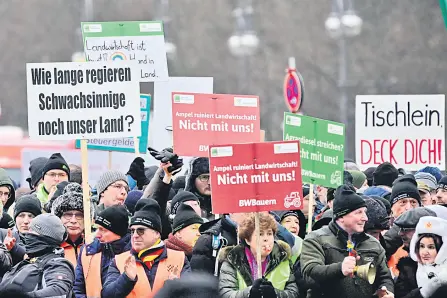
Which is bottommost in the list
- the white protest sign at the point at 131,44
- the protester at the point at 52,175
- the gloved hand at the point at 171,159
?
the protester at the point at 52,175


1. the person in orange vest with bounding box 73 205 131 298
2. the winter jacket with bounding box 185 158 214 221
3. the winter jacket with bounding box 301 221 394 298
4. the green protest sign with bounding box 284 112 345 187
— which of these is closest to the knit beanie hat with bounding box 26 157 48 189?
the winter jacket with bounding box 185 158 214 221

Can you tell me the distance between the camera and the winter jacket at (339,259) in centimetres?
1042

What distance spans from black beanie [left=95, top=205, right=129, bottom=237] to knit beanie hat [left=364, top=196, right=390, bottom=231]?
69.1 inches

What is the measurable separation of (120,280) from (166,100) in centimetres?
591

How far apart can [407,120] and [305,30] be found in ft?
123

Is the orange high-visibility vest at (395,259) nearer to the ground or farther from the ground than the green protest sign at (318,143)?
nearer to the ground

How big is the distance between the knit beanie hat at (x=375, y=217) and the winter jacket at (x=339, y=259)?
612 mm

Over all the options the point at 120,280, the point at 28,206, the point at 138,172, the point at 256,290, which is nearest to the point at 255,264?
the point at 256,290

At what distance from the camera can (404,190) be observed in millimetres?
12406

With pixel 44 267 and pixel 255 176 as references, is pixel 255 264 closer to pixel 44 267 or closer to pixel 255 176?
pixel 255 176

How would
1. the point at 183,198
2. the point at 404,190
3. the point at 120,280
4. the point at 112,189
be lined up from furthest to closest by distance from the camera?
the point at 404,190 < the point at 112,189 < the point at 183,198 < the point at 120,280

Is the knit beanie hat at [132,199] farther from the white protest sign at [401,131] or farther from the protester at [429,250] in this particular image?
the white protest sign at [401,131]

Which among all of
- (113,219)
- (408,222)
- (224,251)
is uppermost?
(113,219)

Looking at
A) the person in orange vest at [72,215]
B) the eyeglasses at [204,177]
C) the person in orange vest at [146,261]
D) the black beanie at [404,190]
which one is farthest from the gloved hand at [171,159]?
the black beanie at [404,190]
